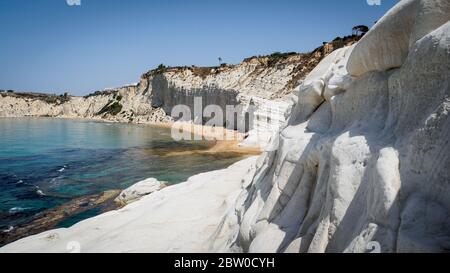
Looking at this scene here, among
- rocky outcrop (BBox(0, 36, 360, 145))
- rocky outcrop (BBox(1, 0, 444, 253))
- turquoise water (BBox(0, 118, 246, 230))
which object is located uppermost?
rocky outcrop (BBox(0, 36, 360, 145))

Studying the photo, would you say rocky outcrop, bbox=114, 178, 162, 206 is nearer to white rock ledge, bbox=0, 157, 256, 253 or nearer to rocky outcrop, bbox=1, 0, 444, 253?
white rock ledge, bbox=0, 157, 256, 253

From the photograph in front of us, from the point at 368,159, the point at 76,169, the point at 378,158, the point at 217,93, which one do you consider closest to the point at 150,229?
the point at 368,159

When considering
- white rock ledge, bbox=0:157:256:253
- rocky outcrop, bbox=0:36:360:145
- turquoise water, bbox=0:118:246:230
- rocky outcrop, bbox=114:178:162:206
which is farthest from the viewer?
rocky outcrop, bbox=0:36:360:145

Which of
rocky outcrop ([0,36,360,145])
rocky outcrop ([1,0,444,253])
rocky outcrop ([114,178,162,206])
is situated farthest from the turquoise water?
rocky outcrop ([1,0,444,253])

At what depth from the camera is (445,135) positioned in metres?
3.01

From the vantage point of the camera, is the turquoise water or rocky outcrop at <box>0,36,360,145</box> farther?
rocky outcrop at <box>0,36,360,145</box>

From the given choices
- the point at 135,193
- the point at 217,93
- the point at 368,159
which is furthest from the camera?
the point at 217,93

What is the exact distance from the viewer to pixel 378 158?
3729 mm

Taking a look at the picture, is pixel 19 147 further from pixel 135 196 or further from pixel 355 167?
pixel 355 167

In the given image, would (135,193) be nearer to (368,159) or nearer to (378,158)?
(368,159)

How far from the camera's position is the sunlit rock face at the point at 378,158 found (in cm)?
304

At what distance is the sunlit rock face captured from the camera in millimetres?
3035

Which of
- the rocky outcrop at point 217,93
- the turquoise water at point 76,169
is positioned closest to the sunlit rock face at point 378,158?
the turquoise water at point 76,169
